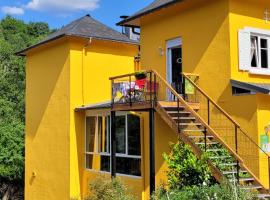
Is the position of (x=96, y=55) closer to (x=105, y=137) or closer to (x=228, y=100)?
(x=105, y=137)

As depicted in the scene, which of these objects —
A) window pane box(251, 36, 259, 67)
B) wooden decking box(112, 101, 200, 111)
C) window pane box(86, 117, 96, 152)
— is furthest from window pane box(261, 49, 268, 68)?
window pane box(86, 117, 96, 152)

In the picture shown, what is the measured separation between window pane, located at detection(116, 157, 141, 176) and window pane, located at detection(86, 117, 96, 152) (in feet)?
8.12

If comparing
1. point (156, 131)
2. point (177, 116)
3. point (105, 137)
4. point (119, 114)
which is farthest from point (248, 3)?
point (105, 137)

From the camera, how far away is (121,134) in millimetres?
19281

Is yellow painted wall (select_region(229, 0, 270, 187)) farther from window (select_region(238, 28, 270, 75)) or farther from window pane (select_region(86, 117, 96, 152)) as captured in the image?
window pane (select_region(86, 117, 96, 152))

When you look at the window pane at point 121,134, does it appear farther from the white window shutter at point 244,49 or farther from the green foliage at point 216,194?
the green foliage at point 216,194

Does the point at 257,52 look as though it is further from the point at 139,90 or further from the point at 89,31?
the point at 89,31

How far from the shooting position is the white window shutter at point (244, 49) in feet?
48.6

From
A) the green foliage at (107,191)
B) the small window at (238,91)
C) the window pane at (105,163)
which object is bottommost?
the green foliage at (107,191)

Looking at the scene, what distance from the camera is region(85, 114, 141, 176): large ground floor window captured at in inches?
725

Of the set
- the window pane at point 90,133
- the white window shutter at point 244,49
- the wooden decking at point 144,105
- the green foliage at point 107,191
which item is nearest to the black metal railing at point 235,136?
the wooden decking at point 144,105

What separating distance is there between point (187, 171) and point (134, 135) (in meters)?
5.52

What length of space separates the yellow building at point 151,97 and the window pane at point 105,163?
0.16 ft

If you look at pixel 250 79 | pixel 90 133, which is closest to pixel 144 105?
pixel 250 79
